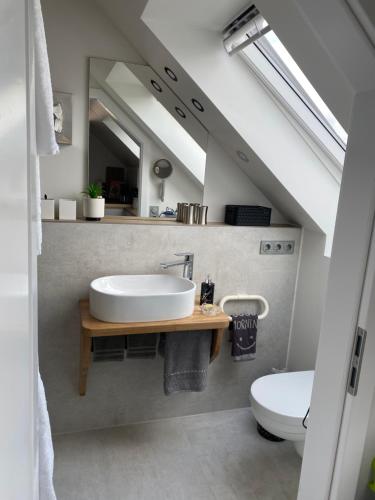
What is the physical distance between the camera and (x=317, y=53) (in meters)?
1.14

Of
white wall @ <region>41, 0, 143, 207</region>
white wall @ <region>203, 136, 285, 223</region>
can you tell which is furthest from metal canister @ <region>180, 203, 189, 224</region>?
white wall @ <region>41, 0, 143, 207</region>

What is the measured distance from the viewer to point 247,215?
245cm

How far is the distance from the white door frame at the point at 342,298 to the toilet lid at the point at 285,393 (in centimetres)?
89

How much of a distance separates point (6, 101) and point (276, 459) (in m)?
2.44

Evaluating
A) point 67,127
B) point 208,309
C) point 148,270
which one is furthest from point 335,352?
point 67,127

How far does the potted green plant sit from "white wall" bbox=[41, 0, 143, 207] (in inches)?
5.4

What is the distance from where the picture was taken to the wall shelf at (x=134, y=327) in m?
1.95

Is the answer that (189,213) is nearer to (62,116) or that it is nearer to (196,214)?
(196,214)

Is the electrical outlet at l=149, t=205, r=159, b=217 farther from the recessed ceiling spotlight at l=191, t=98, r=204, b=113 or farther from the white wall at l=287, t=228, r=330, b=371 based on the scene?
the white wall at l=287, t=228, r=330, b=371

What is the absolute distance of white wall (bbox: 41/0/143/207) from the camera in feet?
6.80

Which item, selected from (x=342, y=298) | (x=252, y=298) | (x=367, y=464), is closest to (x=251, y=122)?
A: (x=252, y=298)

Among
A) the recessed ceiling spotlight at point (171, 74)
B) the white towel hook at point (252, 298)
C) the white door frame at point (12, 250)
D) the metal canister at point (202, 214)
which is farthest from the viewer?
the white towel hook at point (252, 298)

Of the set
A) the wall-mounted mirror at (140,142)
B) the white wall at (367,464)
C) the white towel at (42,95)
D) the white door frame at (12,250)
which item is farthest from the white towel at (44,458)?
the wall-mounted mirror at (140,142)

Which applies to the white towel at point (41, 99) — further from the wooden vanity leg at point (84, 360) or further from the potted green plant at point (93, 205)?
the wooden vanity leg at point (84, 360)
